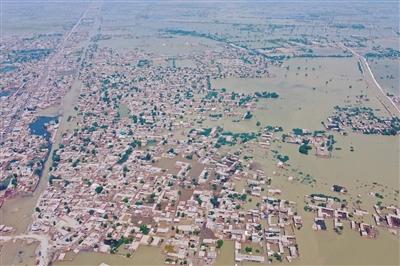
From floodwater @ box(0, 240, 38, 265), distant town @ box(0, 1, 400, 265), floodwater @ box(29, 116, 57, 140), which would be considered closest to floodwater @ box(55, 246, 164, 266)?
distant town @ box(0, 1, 400, 265)

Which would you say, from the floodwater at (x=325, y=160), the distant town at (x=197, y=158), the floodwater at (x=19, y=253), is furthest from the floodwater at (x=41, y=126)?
the floodwater at (x=19, y=253)

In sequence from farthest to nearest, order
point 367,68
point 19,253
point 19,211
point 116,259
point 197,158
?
point 367,68, point 197,158, point 19,211, point 19,253, point 116,259

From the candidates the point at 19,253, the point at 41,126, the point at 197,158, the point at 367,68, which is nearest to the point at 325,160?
the point at 197,158

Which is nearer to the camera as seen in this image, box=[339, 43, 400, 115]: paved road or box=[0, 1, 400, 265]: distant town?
box=[0, 1, 400, 265]: distant town

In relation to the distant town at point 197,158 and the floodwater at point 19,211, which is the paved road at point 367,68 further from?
the floodwater at point 19,211

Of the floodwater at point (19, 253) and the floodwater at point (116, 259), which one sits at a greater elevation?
the floodwater at point (19, 253)

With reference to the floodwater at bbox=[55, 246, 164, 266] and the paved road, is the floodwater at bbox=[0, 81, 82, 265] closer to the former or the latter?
the floodwater at bbox=[55, 246, 164, 266]

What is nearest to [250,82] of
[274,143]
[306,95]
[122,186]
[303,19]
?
[306,95]

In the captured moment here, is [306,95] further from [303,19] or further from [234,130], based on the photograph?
[303,19]

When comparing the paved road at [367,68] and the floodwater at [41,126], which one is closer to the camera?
the floodwater at [41,126]

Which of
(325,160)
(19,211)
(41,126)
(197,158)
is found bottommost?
(325,160)

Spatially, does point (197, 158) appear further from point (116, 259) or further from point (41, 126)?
point (41, 126)
